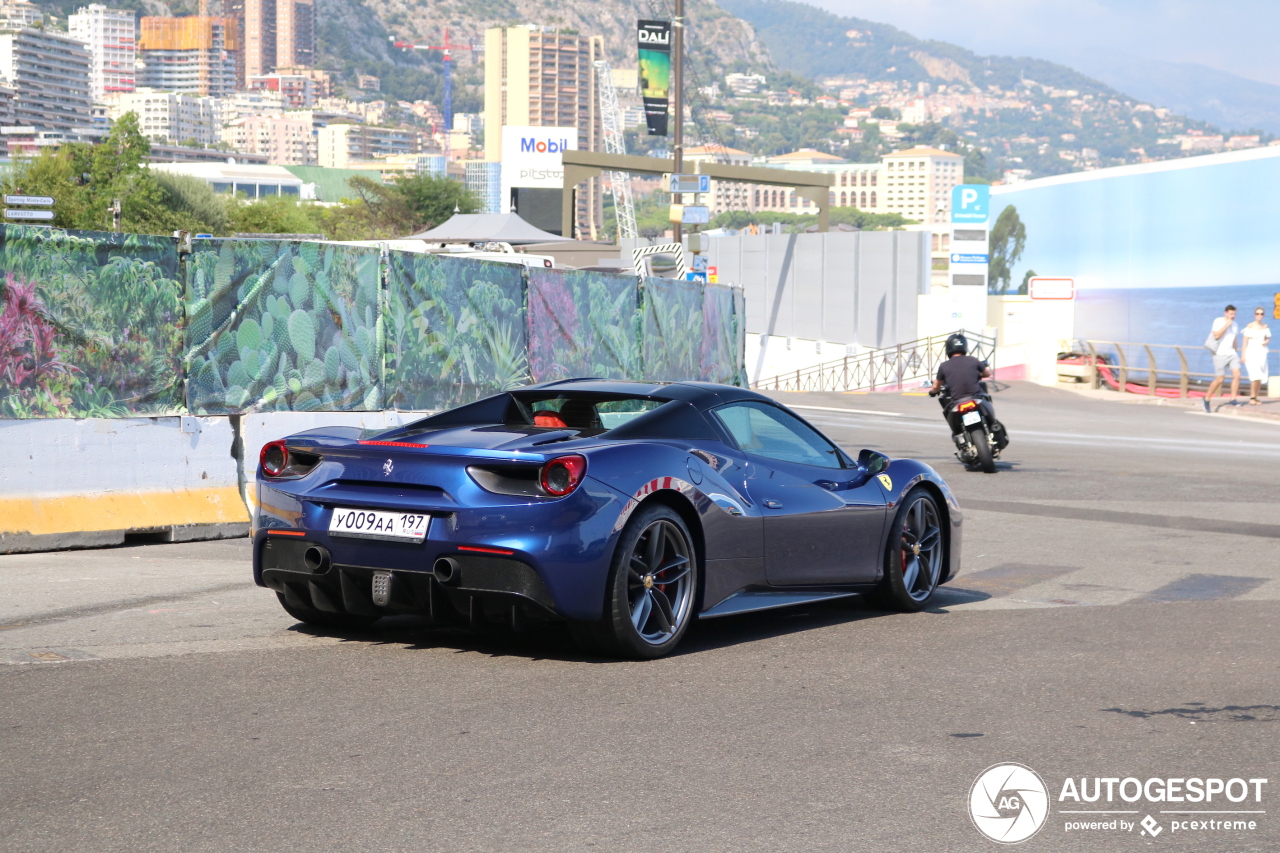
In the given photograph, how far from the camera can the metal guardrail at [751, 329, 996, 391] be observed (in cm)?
4216

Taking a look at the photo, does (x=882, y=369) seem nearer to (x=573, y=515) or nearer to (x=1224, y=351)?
(x=1224, y=351)

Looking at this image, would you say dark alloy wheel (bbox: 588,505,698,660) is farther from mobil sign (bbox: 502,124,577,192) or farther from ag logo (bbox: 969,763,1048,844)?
mobil sign (bbox: 502,124,577,192)

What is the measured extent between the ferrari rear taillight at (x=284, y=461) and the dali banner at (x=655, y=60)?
123 feet

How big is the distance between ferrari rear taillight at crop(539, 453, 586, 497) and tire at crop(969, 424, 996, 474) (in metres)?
11.3

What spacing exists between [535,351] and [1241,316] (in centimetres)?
2968

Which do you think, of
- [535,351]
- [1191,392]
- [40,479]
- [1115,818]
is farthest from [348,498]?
[1191,392]

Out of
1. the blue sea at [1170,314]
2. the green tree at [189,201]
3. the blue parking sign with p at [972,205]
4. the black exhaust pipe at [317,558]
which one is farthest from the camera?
the green tree at [189,201]

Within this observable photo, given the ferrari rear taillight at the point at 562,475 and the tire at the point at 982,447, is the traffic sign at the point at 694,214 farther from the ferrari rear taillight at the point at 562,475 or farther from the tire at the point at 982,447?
the ferrari rear taillight at the point at 562,475

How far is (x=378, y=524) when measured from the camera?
6.07 meters

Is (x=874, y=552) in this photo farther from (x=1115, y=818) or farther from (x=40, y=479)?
(x=40, y=479)

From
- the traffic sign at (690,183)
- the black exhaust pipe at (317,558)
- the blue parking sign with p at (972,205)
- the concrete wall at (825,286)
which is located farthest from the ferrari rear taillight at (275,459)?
the concrete wall at (825,286)

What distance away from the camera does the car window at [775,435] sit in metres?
7.10

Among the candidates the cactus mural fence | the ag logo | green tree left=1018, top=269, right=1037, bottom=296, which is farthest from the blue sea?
the ag logo

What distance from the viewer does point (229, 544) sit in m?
10.2
